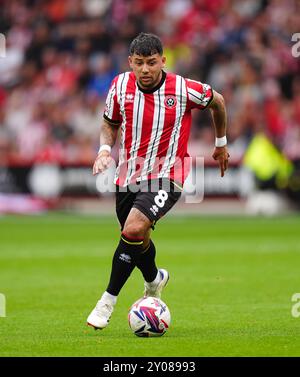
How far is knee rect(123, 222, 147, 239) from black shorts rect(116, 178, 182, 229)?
10 cm

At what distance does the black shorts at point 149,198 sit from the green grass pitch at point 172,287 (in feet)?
2.99

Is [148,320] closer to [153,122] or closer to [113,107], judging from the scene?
[153,122]

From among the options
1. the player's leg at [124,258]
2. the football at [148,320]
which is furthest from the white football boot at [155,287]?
the football at [148,320]

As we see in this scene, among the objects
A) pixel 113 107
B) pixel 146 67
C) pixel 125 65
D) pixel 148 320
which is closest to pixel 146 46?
pixel 146 67

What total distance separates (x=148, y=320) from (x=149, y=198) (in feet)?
3.05

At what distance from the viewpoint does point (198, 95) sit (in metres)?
8.23

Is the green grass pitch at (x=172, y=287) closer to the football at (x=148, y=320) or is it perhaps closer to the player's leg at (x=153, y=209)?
the football at (x=148, y=320)

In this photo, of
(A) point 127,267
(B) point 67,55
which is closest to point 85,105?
(B) point 67,55

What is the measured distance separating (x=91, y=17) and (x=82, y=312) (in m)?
16.9

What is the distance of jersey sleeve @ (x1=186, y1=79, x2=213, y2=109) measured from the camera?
27.0 feet

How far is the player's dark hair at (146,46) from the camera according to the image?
26.0ft

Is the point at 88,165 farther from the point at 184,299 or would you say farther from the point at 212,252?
the point at 184,299

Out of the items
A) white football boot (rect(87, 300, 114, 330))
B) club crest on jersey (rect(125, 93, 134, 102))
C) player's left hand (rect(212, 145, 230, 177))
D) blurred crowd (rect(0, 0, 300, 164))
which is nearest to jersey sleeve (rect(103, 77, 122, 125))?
club crest on jersey (rect(125, 93, 134, 102))

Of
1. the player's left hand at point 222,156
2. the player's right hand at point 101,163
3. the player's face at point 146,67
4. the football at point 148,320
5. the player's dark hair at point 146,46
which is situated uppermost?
the player's dark hair at point 146,46
